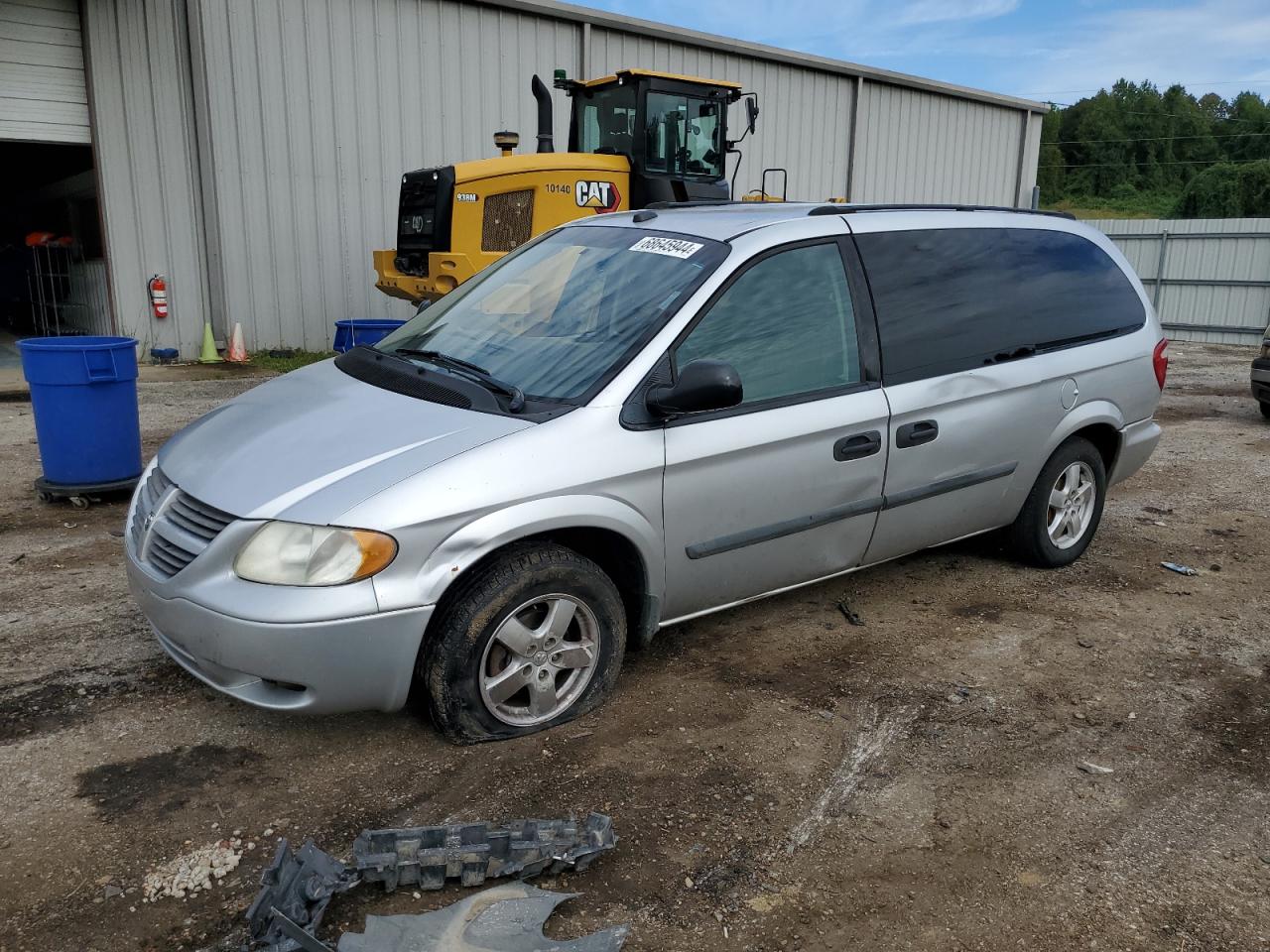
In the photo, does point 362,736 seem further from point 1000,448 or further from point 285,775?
point 1000,448

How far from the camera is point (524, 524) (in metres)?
3.13

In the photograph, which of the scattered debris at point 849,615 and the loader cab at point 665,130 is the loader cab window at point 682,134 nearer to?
the loader cab at point 665,130

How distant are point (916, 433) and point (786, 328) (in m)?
0.75

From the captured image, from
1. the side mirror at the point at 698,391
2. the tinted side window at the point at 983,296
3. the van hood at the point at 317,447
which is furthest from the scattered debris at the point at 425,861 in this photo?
the tinted side window at the point at 983,296

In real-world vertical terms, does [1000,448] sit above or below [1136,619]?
above

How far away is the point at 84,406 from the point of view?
567cm

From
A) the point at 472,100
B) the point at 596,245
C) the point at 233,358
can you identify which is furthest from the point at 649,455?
the point at 472,100

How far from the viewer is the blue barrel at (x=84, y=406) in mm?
5527

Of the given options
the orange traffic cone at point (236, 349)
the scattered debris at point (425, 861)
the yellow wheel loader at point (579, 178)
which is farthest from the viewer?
the orange traffic cone at point (236, 349)

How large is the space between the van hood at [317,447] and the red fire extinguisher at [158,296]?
10149 mm

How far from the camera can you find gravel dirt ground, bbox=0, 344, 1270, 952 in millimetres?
2572

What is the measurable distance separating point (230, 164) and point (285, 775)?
1190cm

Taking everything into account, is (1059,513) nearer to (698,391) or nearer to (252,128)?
(698,391)

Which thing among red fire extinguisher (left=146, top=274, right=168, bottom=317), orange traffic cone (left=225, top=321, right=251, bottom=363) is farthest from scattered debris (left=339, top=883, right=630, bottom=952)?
red fire extinguisher (left=146, top=274, right=168, bottom=317)
